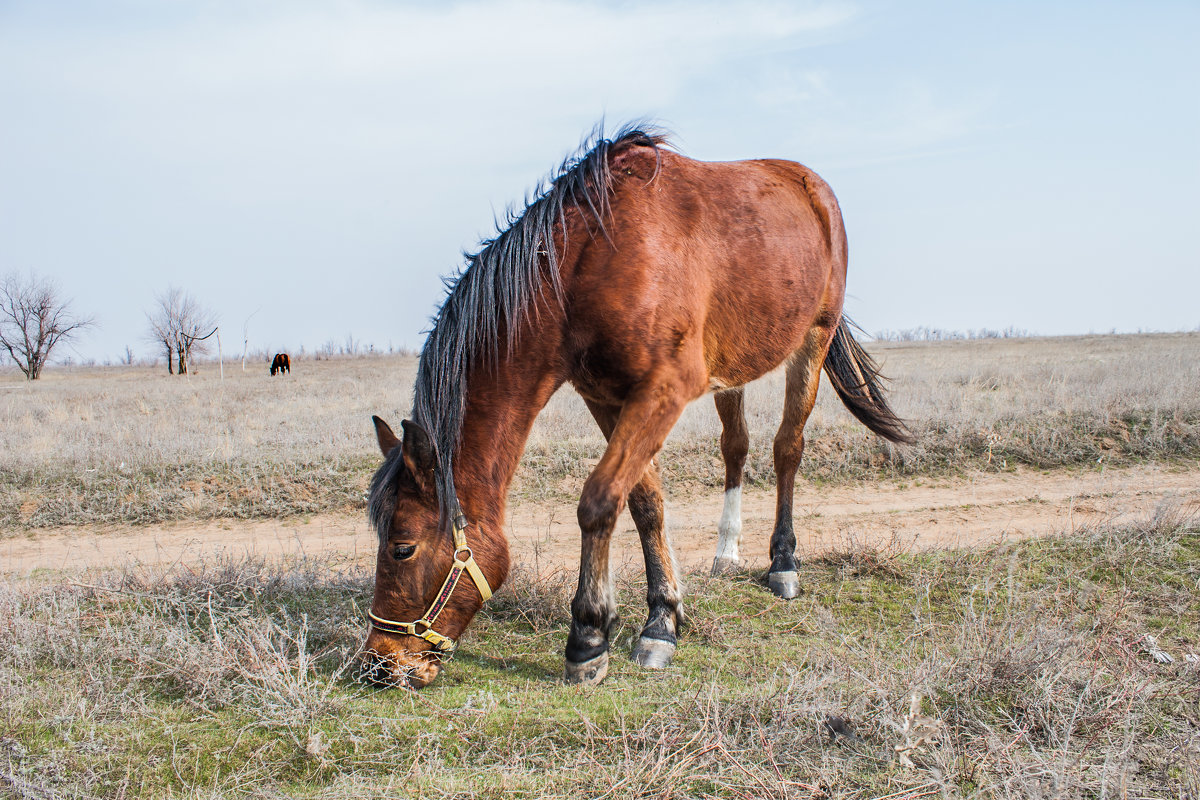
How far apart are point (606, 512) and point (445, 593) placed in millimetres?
828

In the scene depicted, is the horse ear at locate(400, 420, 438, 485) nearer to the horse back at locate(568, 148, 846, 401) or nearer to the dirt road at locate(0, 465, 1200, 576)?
the horse back at locate(568, 148, 846, 401)

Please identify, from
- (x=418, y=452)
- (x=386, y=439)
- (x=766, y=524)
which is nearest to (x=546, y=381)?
(x=418, y=452)

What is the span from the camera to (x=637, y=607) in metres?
4.46

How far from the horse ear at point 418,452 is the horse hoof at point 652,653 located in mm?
1429

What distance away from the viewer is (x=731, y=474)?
18.8 ft

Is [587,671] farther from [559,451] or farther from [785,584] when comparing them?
[559,451]

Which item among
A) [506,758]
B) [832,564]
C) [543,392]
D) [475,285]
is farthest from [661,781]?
[832,564]

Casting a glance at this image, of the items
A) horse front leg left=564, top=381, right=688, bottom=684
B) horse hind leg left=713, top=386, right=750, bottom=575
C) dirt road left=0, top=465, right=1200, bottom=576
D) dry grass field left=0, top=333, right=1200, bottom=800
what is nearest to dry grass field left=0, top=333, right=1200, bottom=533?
dirt road left=0, top=465, right=1200, bottom=576

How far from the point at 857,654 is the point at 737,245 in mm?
2237

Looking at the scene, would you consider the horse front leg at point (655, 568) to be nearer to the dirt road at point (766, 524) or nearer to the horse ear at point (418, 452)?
the horse ear at point (418, 452)

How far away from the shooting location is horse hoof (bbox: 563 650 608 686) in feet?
11.5

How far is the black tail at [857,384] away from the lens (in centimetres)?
620

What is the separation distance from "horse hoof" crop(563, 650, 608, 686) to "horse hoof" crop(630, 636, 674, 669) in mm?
261

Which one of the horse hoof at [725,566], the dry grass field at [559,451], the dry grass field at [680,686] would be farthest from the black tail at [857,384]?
the dry grass field at [559,451]
